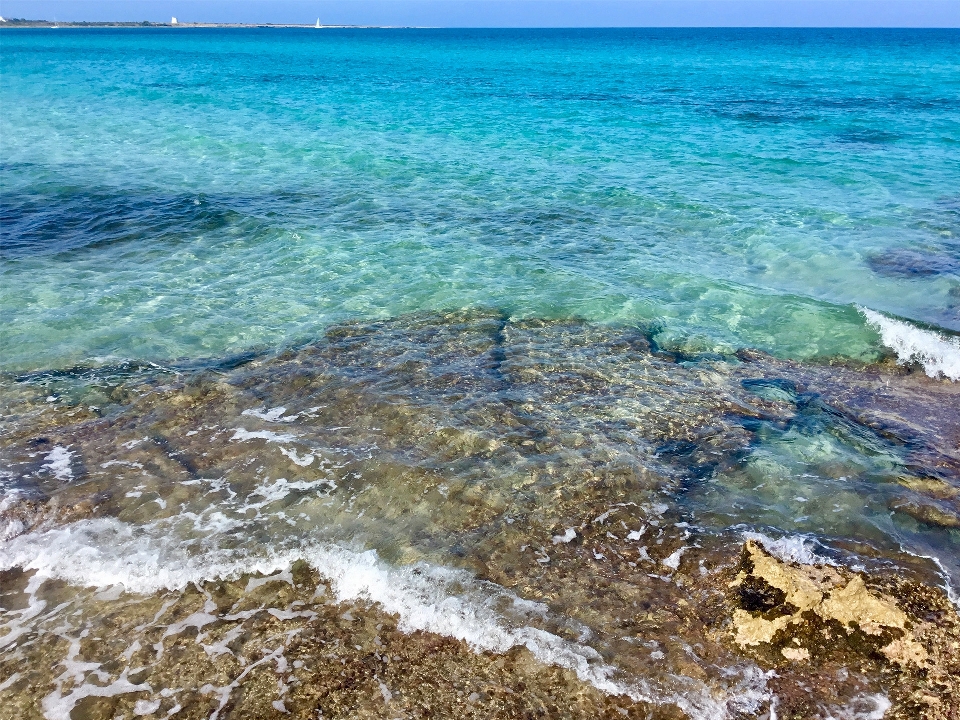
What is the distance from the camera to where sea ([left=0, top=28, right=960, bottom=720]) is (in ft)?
16.1

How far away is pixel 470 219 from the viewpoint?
15609 mm

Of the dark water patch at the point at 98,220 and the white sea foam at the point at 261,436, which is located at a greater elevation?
the dark water patch at the point at 98,220

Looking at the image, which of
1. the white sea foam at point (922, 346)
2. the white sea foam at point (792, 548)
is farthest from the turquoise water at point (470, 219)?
the white sea foam at point (792, 548)

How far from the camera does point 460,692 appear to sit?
467cm

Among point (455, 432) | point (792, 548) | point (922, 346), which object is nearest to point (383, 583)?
point (455, 432)

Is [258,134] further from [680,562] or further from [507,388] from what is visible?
[680,562]

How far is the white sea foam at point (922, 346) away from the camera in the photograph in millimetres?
9086

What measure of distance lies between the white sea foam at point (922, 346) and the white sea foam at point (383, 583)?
21.1 feet

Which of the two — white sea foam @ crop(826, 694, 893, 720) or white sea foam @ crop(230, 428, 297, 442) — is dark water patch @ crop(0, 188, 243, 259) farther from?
white sea foam @ crop(826, 694, 893, 720)

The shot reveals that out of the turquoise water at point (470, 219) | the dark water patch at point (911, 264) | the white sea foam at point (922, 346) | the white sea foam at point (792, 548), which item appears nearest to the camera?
the white sea foam at point (792, 548)

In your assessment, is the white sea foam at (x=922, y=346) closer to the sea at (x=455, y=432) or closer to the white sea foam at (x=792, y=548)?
the sea at (x=455, y=432)

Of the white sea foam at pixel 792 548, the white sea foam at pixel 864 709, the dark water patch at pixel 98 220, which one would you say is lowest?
the white sea foam at pixel 864 709

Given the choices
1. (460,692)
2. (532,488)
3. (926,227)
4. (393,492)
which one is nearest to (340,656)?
(460,692)

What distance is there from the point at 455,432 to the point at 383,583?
231cm
